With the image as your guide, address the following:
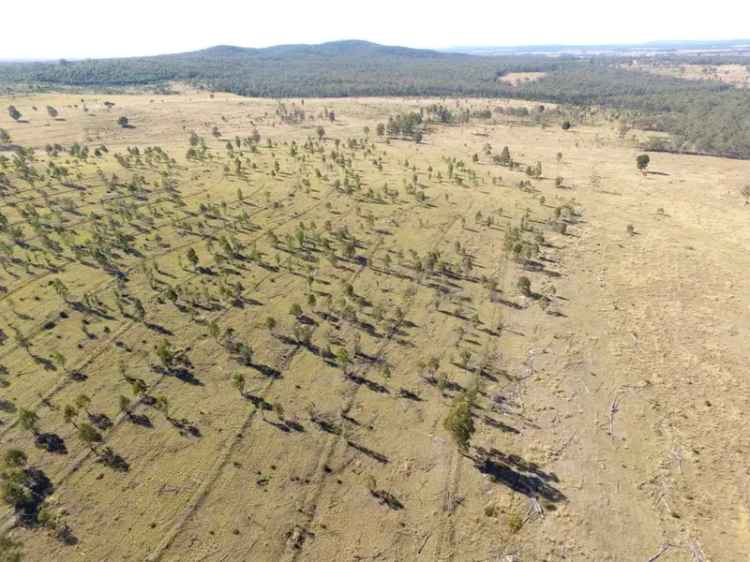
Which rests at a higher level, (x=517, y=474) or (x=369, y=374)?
(x=369, y=374)

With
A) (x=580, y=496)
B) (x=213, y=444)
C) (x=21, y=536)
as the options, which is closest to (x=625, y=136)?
(x=580, y=496)

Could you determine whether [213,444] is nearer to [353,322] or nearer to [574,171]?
[353,322]

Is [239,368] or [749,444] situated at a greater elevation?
[239,368]

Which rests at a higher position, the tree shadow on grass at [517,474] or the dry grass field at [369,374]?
the dry grass field at [369,374]

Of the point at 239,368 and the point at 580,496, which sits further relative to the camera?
the point at 239,368

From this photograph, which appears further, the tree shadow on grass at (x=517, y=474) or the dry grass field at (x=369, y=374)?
the tree shadow on grass at (x=517, y=474)

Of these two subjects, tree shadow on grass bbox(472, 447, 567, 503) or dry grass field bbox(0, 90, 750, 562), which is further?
tree shadow on grass bbox(472, 447, 567, 503)

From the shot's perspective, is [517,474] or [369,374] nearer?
[517,474]

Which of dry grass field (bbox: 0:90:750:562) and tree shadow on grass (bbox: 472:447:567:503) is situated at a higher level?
dry grass field (bbox: 0:90:750:562)
